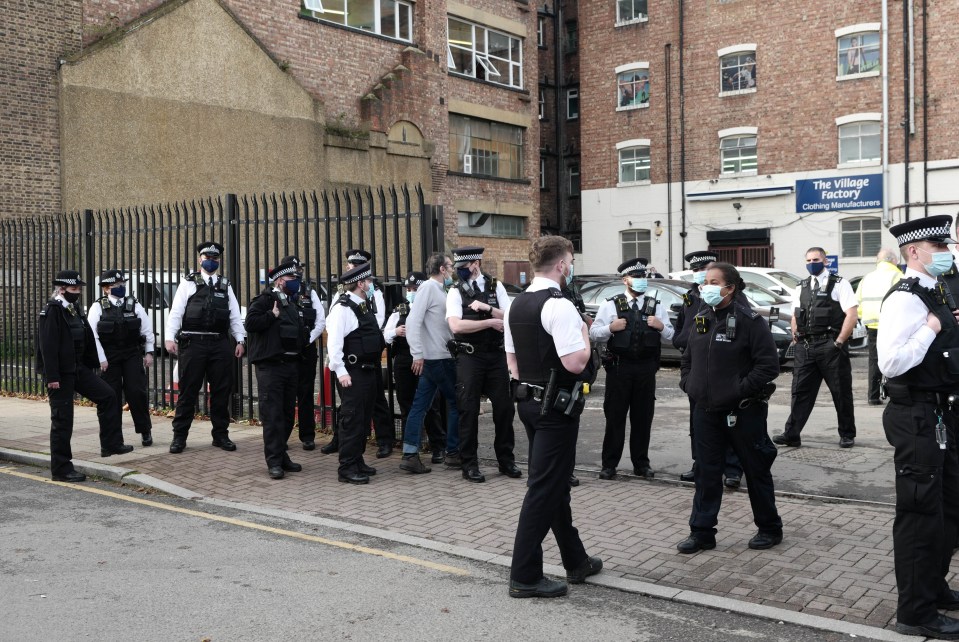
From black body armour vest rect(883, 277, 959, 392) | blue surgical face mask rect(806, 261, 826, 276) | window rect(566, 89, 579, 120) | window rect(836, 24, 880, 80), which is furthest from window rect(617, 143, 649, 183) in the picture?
black body armour vest rect(883, 277, 959, 392)

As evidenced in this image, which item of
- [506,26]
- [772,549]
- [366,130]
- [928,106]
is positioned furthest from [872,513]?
[506,26]

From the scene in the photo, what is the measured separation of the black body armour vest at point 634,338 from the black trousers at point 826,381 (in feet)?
6.77

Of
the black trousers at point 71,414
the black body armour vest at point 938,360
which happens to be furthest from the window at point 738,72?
the black body armour vest at point 938,360

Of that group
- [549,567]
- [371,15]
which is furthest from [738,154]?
[549,567]

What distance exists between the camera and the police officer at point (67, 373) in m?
8.91

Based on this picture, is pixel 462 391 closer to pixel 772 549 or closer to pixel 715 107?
pixel 772 549

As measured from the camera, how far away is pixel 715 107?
33.7m

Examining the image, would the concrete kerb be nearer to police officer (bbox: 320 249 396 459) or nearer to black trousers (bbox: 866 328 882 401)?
police officer (bbox: 320 249 396 459)

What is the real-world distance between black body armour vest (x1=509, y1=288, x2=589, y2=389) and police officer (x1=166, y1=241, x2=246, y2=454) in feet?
18.1

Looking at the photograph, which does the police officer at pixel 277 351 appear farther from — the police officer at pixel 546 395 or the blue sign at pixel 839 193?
the blue sign at pixel 839 193

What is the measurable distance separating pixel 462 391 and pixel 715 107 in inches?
1100

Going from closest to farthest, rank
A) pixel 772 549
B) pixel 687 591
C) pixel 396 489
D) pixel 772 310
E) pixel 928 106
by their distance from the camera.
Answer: pixel 687 591
pixel 772 549
pixel 396 489
pixel 772 310
pixel 928 106

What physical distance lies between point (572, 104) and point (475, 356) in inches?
1405

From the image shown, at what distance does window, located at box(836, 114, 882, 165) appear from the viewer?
3059cm
